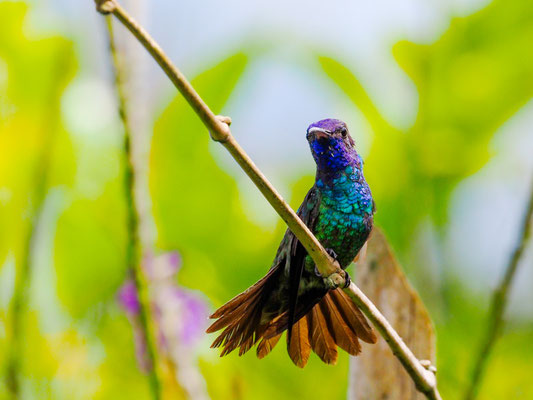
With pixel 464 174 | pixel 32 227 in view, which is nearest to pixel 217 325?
pixel 32 227

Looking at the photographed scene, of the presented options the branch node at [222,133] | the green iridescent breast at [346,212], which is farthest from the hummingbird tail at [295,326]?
the branch node at [222,133]

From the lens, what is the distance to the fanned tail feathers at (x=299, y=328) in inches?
57.6

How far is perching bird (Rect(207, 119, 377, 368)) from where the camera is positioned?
1.48 metres

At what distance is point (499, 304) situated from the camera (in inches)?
72.9

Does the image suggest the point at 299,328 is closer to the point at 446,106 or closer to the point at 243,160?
the point at 243,160

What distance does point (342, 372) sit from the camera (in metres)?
2.77

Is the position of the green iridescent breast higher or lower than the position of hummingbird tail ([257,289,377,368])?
higher

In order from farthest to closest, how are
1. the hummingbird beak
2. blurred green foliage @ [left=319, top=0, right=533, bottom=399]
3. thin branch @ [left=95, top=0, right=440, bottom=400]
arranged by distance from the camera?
blurred green foliage @ [left=319, top=0, right=533, bottom=399]
the hummingbird beak
thin branch @ [left=95, top=0, right=440, bottom=400]

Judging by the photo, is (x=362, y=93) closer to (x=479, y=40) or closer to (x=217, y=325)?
(x=479, y=40)

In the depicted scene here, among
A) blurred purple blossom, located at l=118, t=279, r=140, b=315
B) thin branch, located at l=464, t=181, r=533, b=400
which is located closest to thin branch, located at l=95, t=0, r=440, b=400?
thin branch, located at l=464, t=181, r=533, b=400

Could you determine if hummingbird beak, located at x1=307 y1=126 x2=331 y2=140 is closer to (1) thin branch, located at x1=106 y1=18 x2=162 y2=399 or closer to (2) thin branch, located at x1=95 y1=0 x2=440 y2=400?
→ (2) thin branch, located at x1=95 y1=0 x2=440 y2=400

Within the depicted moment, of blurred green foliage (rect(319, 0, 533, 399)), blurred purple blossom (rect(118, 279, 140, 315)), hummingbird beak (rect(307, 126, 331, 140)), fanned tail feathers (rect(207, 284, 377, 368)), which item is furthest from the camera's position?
blurred green foliage (rect(319, 0, 533, 399))

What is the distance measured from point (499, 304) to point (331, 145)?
650 mm

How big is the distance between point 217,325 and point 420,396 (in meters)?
0.79
